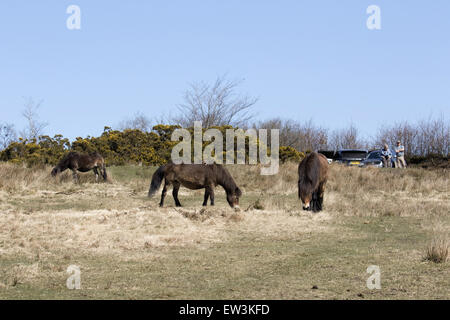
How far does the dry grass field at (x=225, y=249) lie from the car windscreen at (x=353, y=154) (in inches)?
617

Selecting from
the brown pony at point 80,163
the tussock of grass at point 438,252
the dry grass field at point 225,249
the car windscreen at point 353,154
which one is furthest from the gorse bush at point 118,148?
the tussock of grass at point 438,252

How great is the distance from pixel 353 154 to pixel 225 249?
2738cm

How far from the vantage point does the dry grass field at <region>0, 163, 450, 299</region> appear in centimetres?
848

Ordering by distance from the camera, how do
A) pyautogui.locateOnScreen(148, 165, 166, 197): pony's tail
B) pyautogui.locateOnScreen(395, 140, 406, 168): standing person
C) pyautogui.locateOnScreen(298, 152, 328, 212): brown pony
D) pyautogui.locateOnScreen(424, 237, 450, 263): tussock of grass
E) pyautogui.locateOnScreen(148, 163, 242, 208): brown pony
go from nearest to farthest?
pyautogui.locateOnScreen(424, 237, 450, 263): tussock of grass → pyautogui.locateOnScreen(298, 152, 328, 212): brown pony → pyautogui.locateOnScreen(148, 163, 242, 208): brown pony → pyautogui.locateOnScreen(148, 165, 166, 197): pony's tail → pyautogui.locateOnScreen(395, 140, 406, 168): standing person

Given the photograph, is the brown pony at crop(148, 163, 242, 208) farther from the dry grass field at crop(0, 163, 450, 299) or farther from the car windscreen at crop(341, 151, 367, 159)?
the car windscreen at crop(341, 151, 367, 159)

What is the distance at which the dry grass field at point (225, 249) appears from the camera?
8.48 meters

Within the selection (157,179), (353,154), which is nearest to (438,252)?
(157,179)

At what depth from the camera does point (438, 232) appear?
14312 millimetres

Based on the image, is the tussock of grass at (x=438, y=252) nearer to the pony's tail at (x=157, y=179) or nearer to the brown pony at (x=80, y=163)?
the pony's tail at (x=157, y=179)

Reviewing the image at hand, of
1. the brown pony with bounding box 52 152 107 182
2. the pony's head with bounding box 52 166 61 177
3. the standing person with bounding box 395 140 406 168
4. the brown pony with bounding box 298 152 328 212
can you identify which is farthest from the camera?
the standing person with bounding box 395 140 406 168

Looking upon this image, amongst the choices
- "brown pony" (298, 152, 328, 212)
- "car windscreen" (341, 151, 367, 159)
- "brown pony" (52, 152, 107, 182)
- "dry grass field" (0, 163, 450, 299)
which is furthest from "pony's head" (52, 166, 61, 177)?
"car windscreen" (341, 151, 367, 159)

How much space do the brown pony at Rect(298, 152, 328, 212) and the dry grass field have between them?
0.55m

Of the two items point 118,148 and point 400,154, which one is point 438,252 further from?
point 118,148
